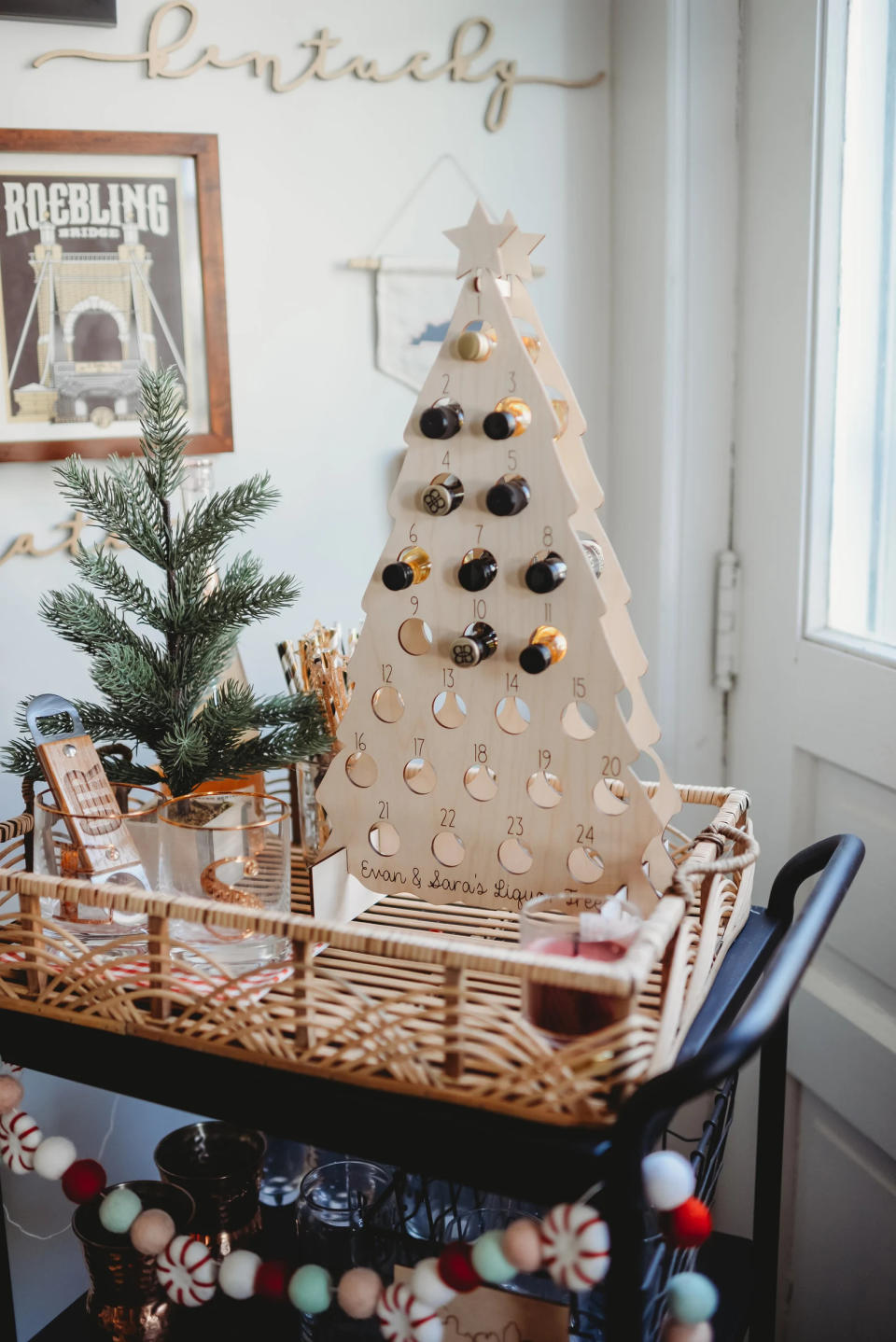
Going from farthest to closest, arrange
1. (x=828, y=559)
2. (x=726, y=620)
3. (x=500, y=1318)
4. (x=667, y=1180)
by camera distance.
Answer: (x=726, y=620) → (x=828, y=559) → (x=500, y=1318) → (x=667, y=1180)

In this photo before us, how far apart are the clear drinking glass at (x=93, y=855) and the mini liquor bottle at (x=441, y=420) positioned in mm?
323

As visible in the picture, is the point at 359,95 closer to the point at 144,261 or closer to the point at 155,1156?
the point at 144,261

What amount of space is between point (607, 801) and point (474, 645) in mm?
144

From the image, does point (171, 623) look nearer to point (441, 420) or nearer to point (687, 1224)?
point (441, 420)

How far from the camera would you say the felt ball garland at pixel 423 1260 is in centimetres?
61

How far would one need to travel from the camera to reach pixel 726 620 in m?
1.35

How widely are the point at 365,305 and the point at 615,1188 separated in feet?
3.14

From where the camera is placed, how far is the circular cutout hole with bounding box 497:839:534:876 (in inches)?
32.7

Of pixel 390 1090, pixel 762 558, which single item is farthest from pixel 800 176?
pixel 390 1090

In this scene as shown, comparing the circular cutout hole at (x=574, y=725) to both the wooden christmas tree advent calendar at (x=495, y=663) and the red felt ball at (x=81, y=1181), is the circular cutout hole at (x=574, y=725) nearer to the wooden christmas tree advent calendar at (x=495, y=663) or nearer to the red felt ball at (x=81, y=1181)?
the wooden christmas tree advent calendar at (x=495, y=663)

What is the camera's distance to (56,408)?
1.18 meters

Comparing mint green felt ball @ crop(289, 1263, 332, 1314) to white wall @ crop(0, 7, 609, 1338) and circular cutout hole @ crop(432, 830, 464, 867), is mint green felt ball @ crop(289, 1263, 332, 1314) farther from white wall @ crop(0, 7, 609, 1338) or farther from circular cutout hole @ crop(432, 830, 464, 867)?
white wall @ crop(0, 7, 609, 1338)

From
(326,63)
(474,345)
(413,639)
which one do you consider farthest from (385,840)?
(326,63)

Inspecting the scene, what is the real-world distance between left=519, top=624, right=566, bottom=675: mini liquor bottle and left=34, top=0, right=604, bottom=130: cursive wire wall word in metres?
0.75
